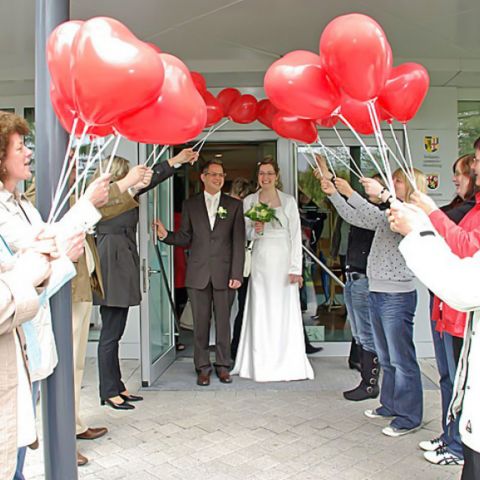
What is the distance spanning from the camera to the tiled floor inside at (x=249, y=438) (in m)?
2.86

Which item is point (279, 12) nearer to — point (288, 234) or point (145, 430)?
point (288, 234)

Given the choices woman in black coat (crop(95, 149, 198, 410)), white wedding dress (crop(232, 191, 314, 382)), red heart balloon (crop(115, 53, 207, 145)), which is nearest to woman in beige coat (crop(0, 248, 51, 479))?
red heart balloon (crop(115, 53, 207, 145))

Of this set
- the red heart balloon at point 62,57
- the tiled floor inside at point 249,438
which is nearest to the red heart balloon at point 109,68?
the red heart balloon at point 62,57

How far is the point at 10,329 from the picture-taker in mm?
1495

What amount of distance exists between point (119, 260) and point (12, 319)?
2273 millimetres

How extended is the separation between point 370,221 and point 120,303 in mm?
1804

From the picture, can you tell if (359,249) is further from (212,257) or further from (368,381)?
(212,257)

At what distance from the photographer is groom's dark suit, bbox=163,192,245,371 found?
448 cm

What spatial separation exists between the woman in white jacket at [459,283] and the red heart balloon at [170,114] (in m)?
0.97

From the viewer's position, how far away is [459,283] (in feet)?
5.42

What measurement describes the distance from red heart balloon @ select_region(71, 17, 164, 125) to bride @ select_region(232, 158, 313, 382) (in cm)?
280

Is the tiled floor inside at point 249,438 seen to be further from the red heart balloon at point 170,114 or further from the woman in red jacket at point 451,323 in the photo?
the red heart balloon at point 170,114

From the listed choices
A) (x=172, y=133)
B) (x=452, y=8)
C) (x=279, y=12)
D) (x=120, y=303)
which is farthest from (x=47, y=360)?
(x=452, y=8)

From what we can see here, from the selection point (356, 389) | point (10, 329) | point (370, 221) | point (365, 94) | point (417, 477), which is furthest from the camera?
point (356, 389)
